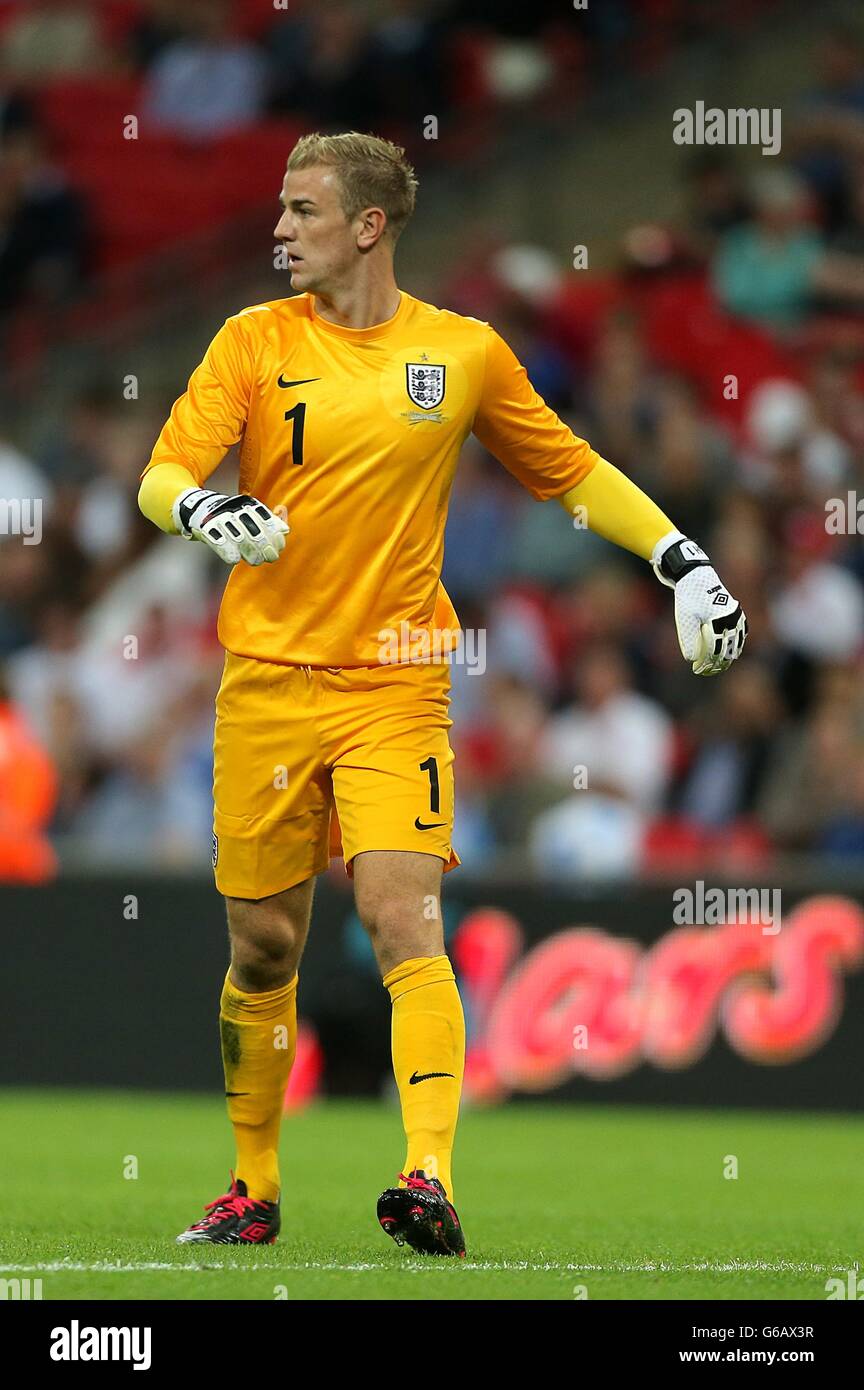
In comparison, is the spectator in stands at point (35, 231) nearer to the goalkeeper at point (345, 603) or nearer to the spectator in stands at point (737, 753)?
the spectator in stands at point (737, 753)

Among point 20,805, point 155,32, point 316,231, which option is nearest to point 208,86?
point 155,32

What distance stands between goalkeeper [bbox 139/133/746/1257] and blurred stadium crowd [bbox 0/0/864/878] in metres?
5.53

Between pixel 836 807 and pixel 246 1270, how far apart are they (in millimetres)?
6801

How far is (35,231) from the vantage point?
16.8 meters

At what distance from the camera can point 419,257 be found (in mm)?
16359

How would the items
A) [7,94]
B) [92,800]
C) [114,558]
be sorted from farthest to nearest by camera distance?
1. [7,94]
2. [114,558]
3. [92,800]

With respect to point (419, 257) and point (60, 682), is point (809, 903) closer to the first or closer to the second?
point (60, 682)

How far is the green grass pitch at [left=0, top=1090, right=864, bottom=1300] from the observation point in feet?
16.8

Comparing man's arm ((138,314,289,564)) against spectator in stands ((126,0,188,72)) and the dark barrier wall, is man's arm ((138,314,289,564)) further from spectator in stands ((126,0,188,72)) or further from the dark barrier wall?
spectator in stands ((126,0,188,72))

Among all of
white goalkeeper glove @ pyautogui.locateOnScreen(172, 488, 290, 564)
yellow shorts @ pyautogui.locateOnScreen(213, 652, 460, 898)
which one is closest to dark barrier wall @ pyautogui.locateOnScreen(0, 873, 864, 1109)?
yellow shorts @ pyautogui.locateOnScreen(213, 652, 460, 898)

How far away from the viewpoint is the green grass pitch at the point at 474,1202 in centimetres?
512

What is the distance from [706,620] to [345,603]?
836 millimetres

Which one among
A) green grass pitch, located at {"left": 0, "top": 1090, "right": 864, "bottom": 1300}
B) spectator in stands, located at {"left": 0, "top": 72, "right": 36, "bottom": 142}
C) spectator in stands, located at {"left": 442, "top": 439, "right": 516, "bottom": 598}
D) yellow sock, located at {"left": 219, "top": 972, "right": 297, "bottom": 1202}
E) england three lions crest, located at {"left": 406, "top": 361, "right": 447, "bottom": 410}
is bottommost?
green grass pitch, located at {"left": 0, "top": 1090, "right": 864, "bottom": 1300}
